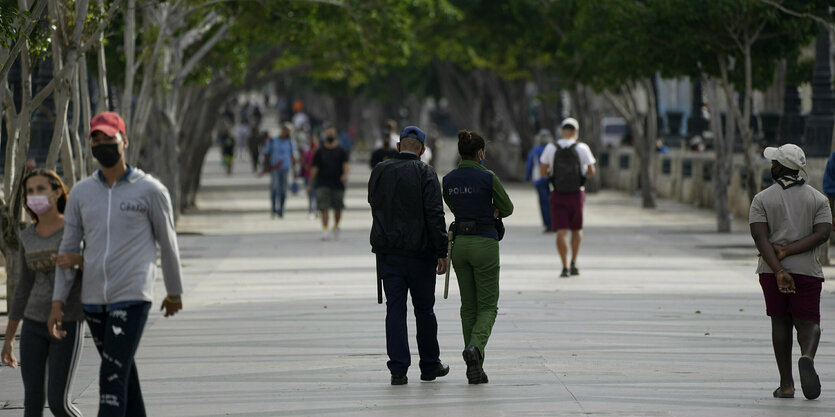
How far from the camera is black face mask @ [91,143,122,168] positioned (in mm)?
6949

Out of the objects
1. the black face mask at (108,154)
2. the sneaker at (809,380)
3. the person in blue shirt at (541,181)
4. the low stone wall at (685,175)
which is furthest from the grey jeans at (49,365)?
the low stone wall at (685,175)

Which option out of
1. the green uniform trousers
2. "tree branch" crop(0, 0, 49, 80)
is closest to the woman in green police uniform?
the green uniform trousers

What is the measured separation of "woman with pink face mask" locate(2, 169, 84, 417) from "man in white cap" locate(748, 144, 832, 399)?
4.00m

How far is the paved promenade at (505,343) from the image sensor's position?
29.9 ft

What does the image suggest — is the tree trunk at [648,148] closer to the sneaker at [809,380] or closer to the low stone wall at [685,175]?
the low stone wall at [685,175]

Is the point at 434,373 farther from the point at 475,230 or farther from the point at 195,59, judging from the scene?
the point at 195,59

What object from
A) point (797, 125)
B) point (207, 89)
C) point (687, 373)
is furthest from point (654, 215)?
point (687, 373)

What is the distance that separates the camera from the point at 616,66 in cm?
2491

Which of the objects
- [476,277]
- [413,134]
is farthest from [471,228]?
[413,134]

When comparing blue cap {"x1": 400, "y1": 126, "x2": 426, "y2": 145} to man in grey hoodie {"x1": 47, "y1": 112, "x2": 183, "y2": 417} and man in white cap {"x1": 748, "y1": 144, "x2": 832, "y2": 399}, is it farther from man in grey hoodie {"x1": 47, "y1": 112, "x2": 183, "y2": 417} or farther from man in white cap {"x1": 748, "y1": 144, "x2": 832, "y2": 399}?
man in grey hoodie {"x1": 47, "y1": 112, "x2": 183, "y2": 417}

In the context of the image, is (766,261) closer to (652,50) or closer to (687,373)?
(687,373)

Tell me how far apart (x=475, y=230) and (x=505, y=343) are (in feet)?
6.49

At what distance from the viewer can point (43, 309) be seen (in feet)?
23.7

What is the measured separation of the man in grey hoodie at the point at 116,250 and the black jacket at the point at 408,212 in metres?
2.80
